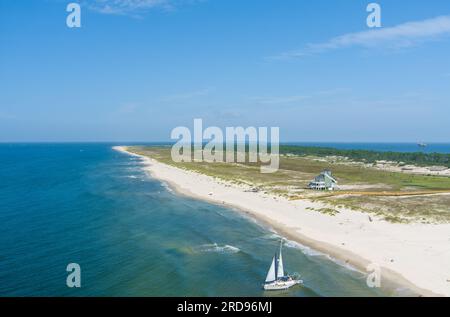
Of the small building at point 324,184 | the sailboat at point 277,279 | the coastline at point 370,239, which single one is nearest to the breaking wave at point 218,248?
the coastline at point 370,239

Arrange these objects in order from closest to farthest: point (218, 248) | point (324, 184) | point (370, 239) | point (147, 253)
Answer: point (147, 253)
point (218, 248)
point (370, 239)
point (324, 184)

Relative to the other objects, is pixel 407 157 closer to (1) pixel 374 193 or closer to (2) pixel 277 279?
(1) pixel 374 193

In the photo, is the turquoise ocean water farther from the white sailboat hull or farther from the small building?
the small building

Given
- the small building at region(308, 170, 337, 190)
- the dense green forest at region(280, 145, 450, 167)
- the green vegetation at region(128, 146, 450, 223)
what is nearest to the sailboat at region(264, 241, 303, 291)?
the green vegetation at region(128, 146, 450, 223)

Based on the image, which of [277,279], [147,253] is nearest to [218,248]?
[147,253]
